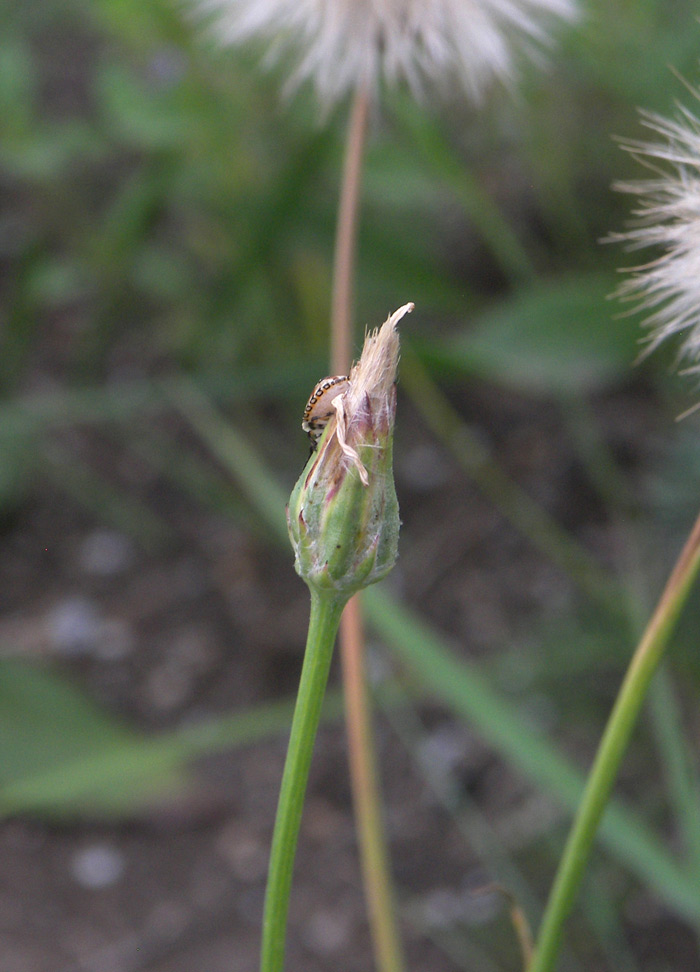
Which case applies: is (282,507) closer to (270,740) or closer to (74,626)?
(270,740)

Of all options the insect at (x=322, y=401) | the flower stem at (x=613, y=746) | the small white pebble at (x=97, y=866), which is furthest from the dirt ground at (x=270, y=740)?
the insect at (x=322, y=401)

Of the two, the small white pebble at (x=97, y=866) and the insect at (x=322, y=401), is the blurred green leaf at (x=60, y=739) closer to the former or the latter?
the small white pebble at (x=97, y=866)

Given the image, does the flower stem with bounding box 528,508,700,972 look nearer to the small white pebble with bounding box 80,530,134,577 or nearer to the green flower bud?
the green flower bud

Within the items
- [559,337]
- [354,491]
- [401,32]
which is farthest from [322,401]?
[559,337]

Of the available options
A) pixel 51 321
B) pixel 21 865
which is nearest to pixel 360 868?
pixel 21 865

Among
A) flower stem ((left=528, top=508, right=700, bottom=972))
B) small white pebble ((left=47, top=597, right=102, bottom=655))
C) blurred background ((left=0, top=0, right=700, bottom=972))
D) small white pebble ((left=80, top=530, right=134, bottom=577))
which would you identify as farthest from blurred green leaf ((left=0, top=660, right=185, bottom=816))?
flower stem ((left=528, top=508, right=700, bottom=972))
